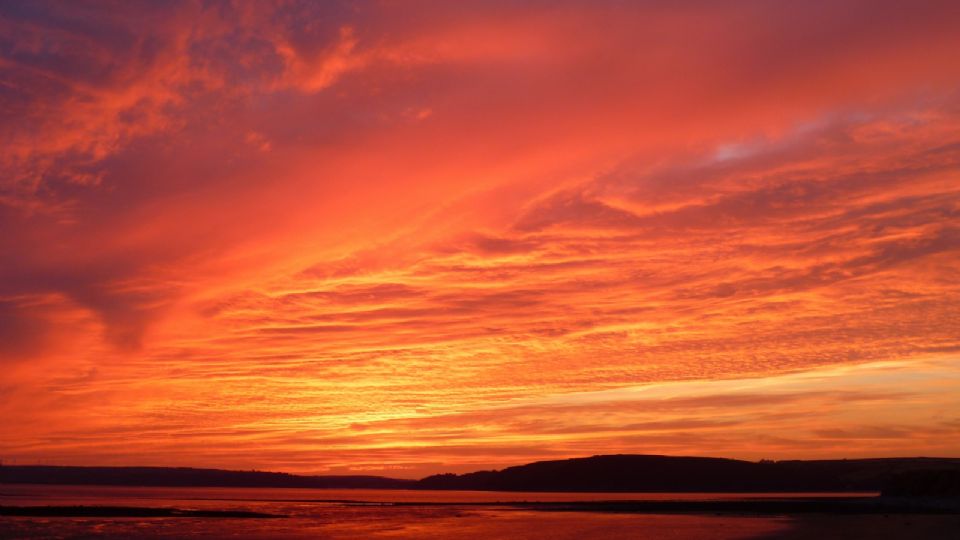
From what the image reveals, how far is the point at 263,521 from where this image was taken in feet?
226

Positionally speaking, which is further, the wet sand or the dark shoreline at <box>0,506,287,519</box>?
the dark shoreline at <box>0,506,287,519</box>

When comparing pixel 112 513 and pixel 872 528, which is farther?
pixel 112 513

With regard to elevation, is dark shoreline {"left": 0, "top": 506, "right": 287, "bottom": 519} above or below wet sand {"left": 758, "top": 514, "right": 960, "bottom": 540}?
below

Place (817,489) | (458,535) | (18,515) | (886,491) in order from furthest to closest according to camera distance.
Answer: (817,489) < (886,491) < (18,515) < (458,535)

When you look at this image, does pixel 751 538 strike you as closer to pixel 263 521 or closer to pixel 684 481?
pixel 263 521

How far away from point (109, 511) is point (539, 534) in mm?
47156

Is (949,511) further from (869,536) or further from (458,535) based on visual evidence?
(458,535)

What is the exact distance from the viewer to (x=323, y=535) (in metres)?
54.8

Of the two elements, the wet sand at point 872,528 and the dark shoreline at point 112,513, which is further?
the dark shoreline at point 112,513

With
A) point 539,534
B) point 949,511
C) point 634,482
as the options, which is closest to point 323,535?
point 539,534

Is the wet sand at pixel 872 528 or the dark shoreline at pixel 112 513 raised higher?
the wet sand at pixel 872 528

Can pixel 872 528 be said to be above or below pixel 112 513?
above

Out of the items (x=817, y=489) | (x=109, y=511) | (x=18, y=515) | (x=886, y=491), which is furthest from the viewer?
(x=817, y=489)

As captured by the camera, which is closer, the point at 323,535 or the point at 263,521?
the point at 323,535
